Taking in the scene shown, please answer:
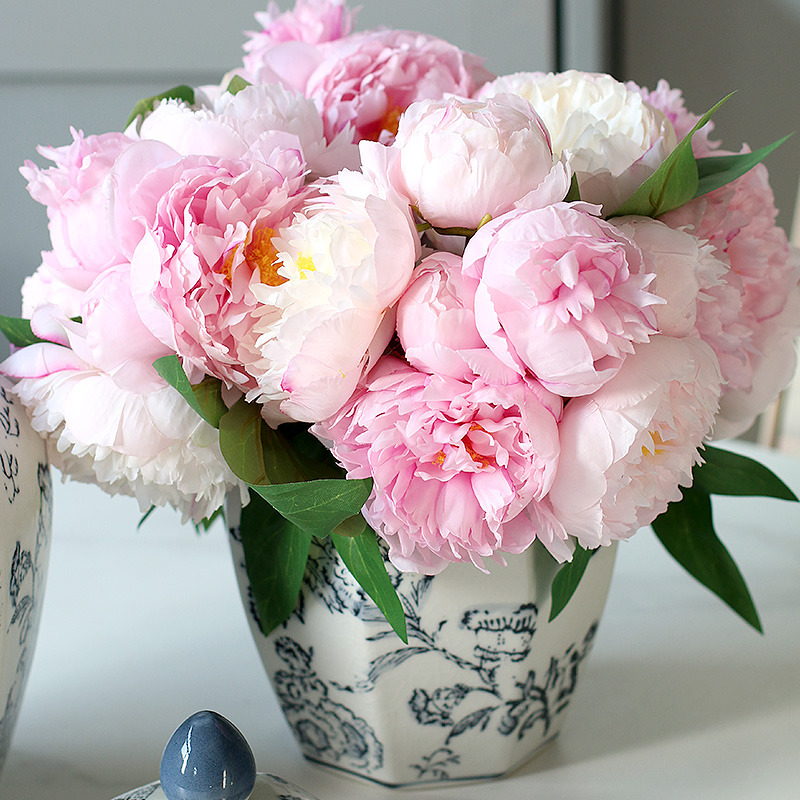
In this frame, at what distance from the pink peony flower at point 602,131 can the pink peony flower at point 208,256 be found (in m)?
0.10

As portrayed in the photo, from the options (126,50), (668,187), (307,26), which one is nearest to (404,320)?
(668,187)

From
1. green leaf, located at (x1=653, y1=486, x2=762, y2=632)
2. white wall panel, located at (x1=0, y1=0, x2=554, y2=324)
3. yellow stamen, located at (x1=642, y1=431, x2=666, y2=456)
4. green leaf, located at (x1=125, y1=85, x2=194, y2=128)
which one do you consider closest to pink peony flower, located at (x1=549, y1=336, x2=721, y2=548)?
yellow stamen, located at (x1=642, y1=431, x2=666, y2=456)

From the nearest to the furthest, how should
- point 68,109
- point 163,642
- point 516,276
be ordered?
point 516,276, point 163,642, point 68,109

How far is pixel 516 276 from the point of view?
25 cm

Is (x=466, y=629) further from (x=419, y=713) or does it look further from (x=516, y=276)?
(x=516, y=276)

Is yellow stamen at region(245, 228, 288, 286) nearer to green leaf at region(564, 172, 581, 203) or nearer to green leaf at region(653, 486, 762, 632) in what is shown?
green leaf at region(564, 172, 581, 203)

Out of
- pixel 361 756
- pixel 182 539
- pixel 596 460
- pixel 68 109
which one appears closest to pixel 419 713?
pixel 361 756

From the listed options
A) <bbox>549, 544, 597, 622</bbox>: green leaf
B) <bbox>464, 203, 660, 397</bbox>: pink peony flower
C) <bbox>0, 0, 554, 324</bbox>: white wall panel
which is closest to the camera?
<bbox>464, 203, 660, 397</bbox>: pink peony flower

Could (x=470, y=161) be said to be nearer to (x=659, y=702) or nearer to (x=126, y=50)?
(x=659, y=702)

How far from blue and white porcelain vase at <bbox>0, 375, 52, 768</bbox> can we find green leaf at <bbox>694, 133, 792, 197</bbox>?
0.80 ft

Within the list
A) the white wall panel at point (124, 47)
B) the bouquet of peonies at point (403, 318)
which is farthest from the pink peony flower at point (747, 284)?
the white wall panel at point (124, 47)

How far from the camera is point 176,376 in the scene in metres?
0.28

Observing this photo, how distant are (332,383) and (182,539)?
0.40 meters

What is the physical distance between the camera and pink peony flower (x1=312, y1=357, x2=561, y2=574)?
0.26m
